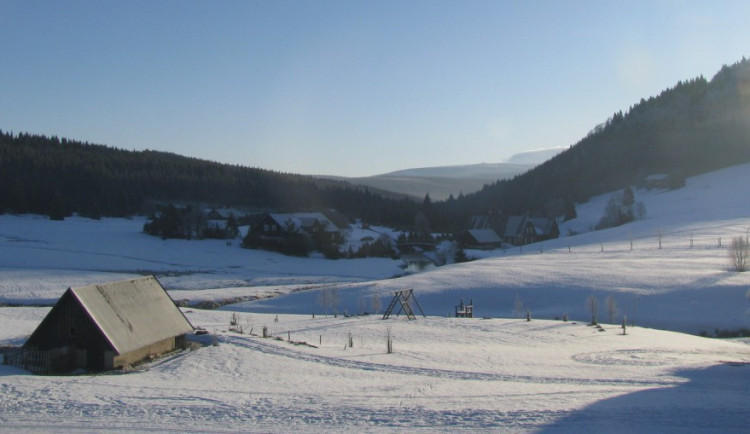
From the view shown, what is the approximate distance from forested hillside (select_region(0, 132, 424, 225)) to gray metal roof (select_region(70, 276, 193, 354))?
268 feet

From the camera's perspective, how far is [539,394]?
18.3m

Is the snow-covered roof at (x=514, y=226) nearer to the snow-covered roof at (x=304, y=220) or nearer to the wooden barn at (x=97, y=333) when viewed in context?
the snow-covered roof at (x=304, y=220)

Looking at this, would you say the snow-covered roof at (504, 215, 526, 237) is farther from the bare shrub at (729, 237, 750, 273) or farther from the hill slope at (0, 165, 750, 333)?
the bare shrub at (729, 237, 750, 273)

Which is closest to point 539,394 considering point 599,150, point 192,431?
point 192,431

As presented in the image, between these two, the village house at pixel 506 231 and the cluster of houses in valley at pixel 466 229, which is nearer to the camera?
the cluster of houses in valley at pixel 466 229

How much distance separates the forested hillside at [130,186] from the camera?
356 ft

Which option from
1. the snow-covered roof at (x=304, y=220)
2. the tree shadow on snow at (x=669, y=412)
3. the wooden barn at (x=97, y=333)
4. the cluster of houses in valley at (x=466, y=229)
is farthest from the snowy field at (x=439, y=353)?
the snow-covered roof at (x=304, y=220)

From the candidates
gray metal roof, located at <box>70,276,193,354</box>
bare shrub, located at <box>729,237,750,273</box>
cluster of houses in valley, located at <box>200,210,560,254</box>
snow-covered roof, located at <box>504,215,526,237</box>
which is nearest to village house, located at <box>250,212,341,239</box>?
cluster of houses in valley, located at <box>200,210,560,254</box>

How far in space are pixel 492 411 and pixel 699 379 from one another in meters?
8.86

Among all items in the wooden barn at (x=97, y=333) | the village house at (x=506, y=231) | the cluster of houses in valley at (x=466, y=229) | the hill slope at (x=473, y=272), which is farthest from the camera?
the village house at (x=506, y=231)

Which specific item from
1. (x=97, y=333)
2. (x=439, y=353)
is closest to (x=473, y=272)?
(x=439, y=353)

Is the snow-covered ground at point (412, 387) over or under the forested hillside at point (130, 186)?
under

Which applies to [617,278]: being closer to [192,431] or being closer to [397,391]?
[397,391]

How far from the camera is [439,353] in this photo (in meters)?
27.2
